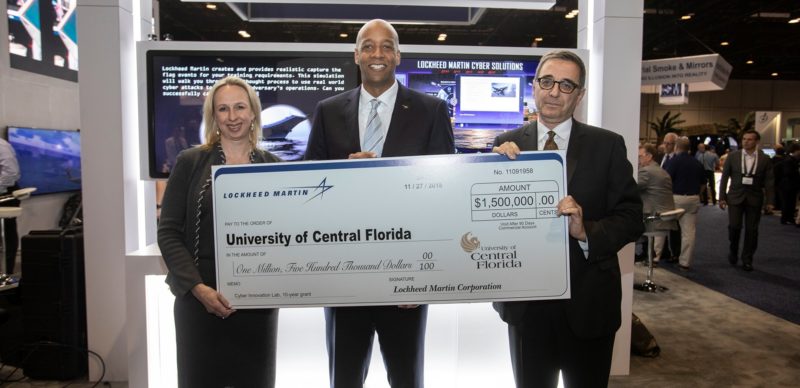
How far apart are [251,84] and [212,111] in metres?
1.44

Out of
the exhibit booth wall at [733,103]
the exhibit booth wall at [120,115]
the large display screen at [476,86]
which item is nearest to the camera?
the exhibit booth wall at [120,115]

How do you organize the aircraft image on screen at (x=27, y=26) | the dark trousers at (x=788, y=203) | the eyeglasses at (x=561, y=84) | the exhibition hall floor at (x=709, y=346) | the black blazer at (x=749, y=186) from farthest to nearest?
the dark trousers at (x=788, y=203) < the aircraft image on screen at (x=27, y=26) < the black blazer at (x=749, y=186) < the exhibition hall floor at (x=709, y=346) < the eyeglasses at (x=561, y=84)

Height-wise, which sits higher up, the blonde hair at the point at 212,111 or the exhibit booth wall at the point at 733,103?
the exhibit booth wall at the point at 733,103

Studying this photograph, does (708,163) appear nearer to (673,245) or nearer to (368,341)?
(673,245)

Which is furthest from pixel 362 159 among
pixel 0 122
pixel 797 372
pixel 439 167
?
pixel 0 122

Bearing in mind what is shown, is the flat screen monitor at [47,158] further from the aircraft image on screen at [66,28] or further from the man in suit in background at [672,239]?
the man in suit in background at [672,239]

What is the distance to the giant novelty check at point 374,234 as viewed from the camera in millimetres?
1758

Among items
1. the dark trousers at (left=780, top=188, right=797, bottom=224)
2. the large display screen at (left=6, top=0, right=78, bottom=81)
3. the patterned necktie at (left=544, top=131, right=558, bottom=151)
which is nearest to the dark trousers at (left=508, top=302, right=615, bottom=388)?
the patterned necktie at (left=544, top=131, right=558, bottom=151)

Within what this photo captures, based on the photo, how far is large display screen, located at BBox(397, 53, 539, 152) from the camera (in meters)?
3.25

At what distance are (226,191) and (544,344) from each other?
116 centimetres

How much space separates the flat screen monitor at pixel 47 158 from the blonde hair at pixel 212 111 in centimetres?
728

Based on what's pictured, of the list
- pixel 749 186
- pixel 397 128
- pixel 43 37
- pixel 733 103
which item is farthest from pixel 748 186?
pixel 733 103

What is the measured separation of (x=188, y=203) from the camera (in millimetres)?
1806

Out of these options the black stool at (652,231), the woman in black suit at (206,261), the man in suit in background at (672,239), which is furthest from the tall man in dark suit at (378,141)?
the man in suit in background at (672,239)
